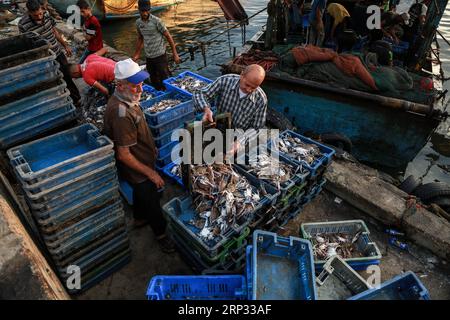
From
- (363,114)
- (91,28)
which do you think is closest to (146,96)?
(91,28)

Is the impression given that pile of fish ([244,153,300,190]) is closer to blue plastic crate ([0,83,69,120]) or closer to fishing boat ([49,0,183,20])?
blue plastic crate ([0,83,69,120])

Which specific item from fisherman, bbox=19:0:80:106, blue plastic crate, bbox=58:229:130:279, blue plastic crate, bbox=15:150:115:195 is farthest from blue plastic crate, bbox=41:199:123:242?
fisherman, bbox=19:0:80:106

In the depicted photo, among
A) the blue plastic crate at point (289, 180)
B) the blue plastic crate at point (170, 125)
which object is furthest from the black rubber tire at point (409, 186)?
the blue plastic crate at point (170, 125)

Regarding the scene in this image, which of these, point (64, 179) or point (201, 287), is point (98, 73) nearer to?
point (64, 179)

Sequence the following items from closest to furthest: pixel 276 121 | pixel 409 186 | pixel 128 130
A: pixel 128 130
pixel 409 186
pixel 276 121

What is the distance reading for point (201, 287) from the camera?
304 cm

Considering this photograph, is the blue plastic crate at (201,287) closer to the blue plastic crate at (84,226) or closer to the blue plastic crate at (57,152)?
the blue plastic crate at (84,226)

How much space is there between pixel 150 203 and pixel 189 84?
2.98 meters

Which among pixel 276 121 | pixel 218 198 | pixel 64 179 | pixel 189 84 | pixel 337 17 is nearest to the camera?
pixel 64 179

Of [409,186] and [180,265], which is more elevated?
[180,265]

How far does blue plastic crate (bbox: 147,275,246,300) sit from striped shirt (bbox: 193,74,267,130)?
2.57 meters

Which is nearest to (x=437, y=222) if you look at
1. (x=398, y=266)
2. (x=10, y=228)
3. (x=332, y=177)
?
(x=398, y=266)

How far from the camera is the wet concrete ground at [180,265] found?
12.5 feet
